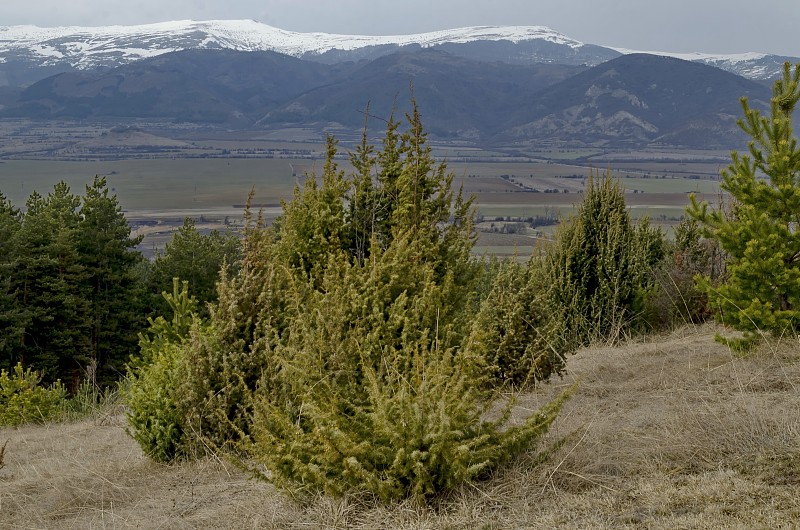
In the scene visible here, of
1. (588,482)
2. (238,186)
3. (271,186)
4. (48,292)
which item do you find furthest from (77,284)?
(238,186)

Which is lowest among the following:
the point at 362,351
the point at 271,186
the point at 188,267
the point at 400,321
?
the point at 271,186

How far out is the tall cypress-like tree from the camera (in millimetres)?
27859

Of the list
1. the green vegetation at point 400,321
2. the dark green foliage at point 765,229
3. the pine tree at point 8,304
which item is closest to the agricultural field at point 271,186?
the pine tree at point 8,304

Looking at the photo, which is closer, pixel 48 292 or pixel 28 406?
pixel 28 406

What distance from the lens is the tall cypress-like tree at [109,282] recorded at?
91.4ft

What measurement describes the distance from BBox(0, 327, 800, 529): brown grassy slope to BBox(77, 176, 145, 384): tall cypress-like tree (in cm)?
2149

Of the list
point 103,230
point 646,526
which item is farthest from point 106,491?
point 103,230

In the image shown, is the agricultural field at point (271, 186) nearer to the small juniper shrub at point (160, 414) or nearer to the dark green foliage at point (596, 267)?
the dark green foliage at point (596, 267)

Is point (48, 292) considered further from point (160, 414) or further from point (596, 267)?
point (160, 414)

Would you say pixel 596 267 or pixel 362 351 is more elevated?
pixel 362 351

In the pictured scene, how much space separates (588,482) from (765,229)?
17.3 feet

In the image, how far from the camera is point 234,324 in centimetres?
684

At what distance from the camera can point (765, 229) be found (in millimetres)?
8641

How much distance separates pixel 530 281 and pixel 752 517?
17.9 ft
